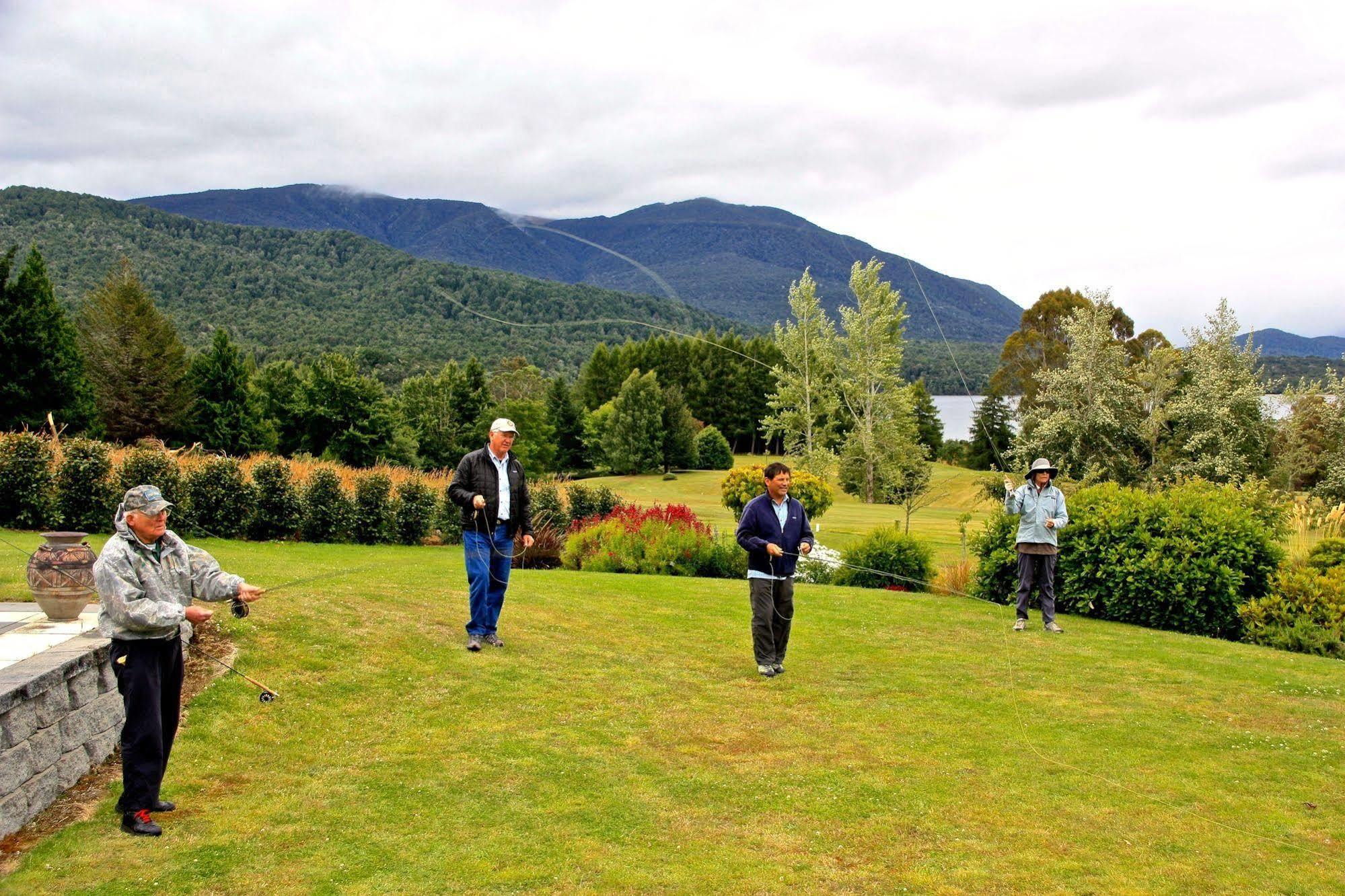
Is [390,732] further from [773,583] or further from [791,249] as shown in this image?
[791,249]

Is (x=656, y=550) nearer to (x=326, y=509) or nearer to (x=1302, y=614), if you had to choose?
(x=326, y=509)

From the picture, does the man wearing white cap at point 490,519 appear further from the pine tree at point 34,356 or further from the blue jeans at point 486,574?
the pine tree at point 34,356

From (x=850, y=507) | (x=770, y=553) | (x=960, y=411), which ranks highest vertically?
(x=960, y=411)

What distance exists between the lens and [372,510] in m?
20.1

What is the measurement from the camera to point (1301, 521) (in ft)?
48.0

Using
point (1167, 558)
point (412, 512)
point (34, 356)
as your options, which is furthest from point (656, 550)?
point (34, 356)

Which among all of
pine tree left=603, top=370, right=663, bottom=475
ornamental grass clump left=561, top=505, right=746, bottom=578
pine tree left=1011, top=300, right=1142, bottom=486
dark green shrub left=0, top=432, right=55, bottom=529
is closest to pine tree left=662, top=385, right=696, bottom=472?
pine tree left=603, top=370, right=663, bottom=475

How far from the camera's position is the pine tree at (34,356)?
37.0 metres

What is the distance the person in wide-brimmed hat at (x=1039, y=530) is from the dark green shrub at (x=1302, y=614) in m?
2.81

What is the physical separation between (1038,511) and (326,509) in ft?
47.9

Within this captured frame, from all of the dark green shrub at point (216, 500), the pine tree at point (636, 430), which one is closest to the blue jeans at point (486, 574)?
the dark green shrub at point (216, 500)

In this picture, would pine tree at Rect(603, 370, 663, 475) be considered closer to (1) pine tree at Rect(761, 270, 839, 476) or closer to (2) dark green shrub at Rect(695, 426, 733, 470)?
(2) dark green shrub at Rect(695, 426, 733, 470)

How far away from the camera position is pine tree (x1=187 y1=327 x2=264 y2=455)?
50.8m

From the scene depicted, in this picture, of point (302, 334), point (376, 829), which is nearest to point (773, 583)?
point (376, 829)
